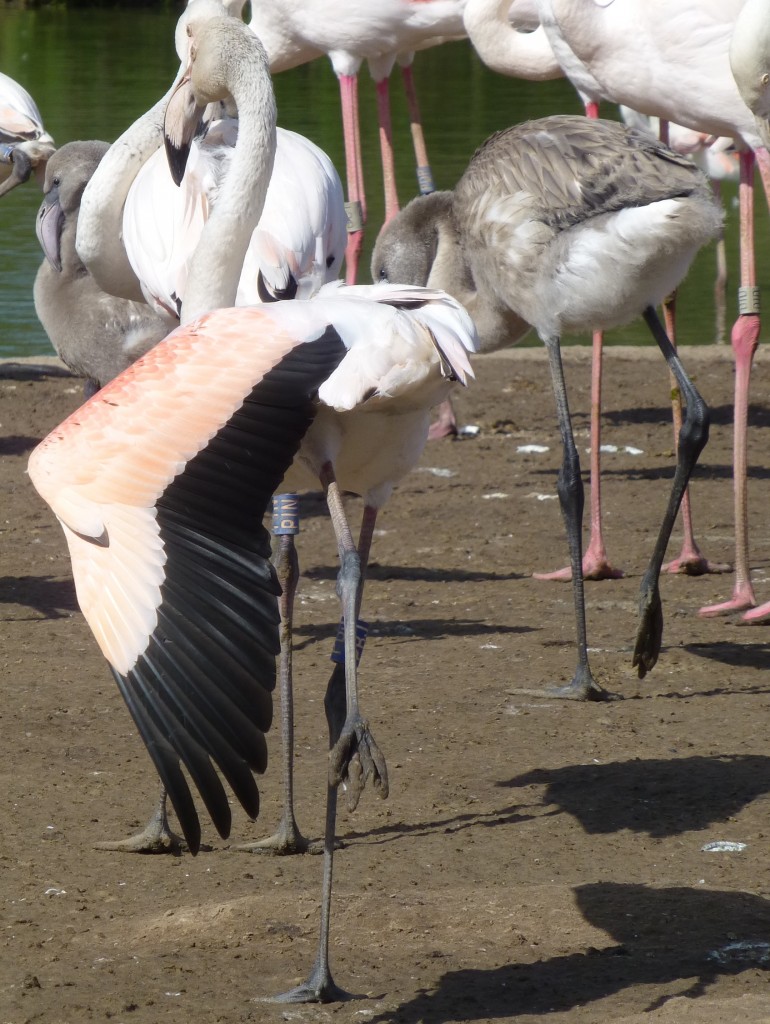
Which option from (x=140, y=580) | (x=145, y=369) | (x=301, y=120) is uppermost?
(x=145, y=369)

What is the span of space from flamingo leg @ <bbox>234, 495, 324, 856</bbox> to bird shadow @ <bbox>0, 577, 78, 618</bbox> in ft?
6.03

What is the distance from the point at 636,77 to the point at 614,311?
129 centimetres

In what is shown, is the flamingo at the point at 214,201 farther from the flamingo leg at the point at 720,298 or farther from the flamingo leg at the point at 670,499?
the flamingo leg at the point at 720,298

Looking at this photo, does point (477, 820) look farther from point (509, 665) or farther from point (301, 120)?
point (301, 120)

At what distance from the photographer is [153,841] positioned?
3.52m

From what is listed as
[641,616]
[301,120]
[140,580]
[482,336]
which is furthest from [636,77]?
[301,120]

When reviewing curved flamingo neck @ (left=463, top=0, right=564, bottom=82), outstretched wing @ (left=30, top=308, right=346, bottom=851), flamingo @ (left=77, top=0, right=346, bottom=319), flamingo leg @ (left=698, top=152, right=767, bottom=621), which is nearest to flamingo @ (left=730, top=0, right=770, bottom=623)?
flamingo leg @ (left=698, top=152, right=767, bottom=621)

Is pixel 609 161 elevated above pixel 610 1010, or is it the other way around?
pixel 609 161

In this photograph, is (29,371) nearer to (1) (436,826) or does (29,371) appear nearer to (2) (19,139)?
(2) (19,139)

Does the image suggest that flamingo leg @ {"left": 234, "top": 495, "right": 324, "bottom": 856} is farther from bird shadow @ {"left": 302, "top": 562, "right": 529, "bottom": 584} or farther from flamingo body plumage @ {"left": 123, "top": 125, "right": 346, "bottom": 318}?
bird shadow @ {"left": 302, "top": 562, "right": 529, "bottom": 584}

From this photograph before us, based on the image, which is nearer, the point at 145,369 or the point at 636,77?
the point at 145,369

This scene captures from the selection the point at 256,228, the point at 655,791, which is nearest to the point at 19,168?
the point at 256,228

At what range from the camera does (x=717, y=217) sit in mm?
4230

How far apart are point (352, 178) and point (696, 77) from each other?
8.76 feet
